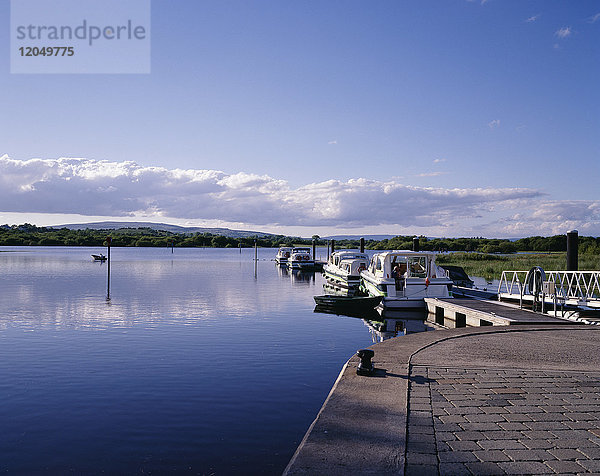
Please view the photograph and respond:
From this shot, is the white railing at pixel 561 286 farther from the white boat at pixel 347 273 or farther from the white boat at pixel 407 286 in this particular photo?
the white boat at pixel 347 273

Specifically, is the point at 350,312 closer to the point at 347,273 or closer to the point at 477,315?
the point at 477,315

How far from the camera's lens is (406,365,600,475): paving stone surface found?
538cm

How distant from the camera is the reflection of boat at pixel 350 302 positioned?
28156 mm

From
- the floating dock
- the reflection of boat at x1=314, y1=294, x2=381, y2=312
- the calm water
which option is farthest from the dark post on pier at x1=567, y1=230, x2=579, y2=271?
the calm water

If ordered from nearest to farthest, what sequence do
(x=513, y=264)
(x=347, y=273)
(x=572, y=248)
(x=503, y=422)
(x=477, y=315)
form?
(x=503, y=422), (x=477, y=315), (x=572, y=248), (x=347, y=273), (x=513, y=264)

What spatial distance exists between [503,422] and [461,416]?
0.53 m

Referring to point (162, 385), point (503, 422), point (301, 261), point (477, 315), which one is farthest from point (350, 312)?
point (301, 261)

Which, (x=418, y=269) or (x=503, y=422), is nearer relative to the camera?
(x=503, y=422)

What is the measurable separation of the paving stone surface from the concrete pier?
0.01m

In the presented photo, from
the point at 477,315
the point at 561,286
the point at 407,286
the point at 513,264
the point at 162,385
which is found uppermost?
the point at 561,286

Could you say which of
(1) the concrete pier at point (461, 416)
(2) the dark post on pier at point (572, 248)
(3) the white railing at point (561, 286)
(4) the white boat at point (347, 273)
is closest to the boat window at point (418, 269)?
(3) the white railing at point (561, 286)

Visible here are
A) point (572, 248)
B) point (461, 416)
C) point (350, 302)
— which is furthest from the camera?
point (350, 302)

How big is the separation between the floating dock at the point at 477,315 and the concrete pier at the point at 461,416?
6.06 meters

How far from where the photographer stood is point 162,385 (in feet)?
43.9
